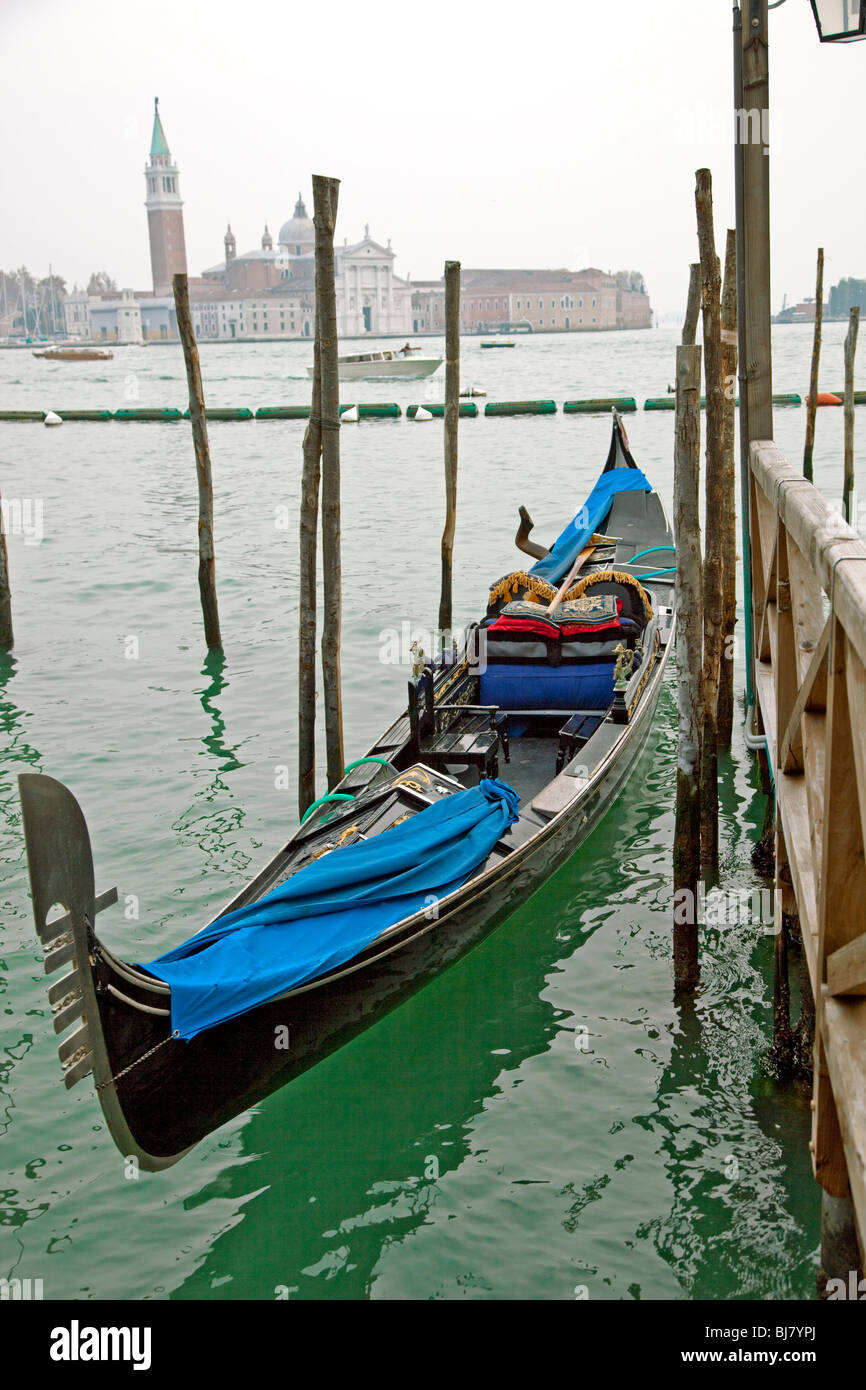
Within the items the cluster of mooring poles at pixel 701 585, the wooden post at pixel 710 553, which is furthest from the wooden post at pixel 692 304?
the wooden post at pixel 710 553

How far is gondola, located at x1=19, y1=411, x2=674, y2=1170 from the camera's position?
9.73 feet

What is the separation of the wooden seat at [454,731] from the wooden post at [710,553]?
33.9 inches

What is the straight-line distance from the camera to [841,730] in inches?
80.2

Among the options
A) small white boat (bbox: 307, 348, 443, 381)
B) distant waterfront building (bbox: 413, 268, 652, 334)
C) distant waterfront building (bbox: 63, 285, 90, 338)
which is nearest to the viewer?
small white boat (bbox: 307, 348, 443, 381)

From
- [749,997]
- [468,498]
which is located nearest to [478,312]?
[468,498]

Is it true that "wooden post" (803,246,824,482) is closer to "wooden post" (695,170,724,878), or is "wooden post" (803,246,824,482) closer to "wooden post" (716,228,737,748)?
"wooden post" (716,228,737,748)

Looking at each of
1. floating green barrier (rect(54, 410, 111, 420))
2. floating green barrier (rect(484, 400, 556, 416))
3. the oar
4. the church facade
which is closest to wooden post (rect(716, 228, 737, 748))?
the oar

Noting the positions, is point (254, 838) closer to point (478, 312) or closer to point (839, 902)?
→ point (839, 902)

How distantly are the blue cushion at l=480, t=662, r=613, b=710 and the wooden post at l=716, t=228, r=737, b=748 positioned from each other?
582 mm

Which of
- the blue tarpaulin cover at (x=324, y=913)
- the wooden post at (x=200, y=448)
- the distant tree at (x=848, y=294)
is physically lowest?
the blue tarpaulin cover at (x=324, y=913)

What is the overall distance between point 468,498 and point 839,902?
1534 centimetres

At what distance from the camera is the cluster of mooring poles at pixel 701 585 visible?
406cm

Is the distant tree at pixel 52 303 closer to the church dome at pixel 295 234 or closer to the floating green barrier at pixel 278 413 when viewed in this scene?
the church dome at pixel 295 234
